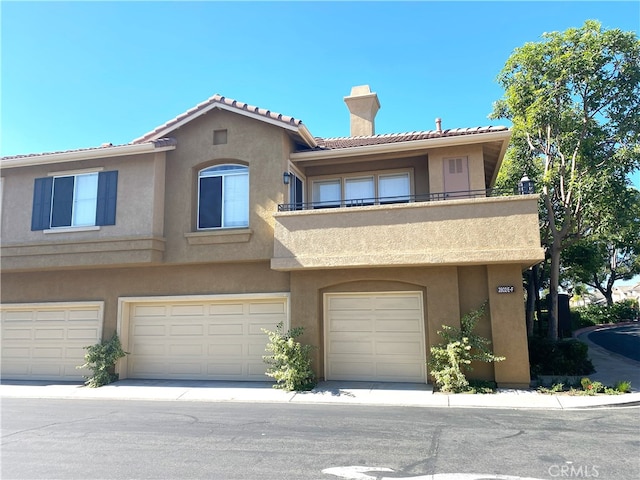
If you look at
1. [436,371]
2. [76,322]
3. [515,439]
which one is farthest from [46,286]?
[515,439]

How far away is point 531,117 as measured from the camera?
13.8 meters

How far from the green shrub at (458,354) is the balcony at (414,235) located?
5.20 ft

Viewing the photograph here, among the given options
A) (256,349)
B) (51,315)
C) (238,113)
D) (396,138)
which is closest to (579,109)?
(396,138)

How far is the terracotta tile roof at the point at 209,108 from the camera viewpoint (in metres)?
12.6

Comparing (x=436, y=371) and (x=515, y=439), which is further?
(x=436, y=371)

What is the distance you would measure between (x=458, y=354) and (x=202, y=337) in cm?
703

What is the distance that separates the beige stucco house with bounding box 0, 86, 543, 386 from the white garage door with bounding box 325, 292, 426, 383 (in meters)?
0.04

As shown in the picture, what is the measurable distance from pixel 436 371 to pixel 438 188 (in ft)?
15.7

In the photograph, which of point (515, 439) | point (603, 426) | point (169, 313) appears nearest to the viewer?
point (515, 439)

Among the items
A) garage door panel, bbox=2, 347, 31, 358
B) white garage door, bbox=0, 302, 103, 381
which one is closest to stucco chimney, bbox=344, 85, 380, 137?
white garage door, bbox=0, 302, 103, 381

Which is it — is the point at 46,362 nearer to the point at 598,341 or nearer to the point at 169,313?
the point at 169,313

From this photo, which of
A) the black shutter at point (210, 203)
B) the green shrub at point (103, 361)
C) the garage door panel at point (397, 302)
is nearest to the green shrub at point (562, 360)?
the garage door panel at point (397, 302)

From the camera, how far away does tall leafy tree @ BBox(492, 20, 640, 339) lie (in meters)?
13.3

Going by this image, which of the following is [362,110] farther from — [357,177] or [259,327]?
[259,327]
